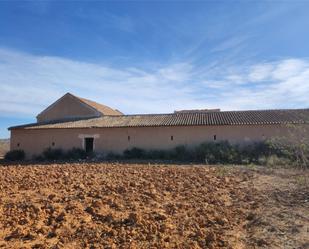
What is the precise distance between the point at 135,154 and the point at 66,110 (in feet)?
32.1

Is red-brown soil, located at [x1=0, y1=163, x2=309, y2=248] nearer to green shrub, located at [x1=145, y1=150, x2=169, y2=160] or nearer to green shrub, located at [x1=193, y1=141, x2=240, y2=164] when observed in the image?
green shrub, located at [x1=193, y1=141, x2=240, y2=164]

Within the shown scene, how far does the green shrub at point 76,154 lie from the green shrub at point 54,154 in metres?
0.44

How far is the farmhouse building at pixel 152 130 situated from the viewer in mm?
21766

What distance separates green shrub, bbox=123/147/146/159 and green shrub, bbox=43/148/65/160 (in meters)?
Answer: 4.68

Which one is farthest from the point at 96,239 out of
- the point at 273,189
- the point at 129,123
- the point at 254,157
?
the point at 129,123

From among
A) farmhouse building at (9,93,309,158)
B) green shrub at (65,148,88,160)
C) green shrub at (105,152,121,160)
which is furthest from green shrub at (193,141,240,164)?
green shrub at (65,148,88,160)

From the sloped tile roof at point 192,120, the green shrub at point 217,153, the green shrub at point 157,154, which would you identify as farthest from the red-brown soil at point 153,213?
the sloped tile roof at point 192,120

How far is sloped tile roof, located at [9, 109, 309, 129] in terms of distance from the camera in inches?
862

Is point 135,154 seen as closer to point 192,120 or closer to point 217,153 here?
point 192,120

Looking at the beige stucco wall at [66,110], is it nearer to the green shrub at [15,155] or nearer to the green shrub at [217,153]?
the green shrub at [15,155]

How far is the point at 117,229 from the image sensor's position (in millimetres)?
6250

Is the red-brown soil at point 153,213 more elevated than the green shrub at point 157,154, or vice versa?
the green shrub at point 157,154

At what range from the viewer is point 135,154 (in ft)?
74.4

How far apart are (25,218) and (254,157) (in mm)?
15683
